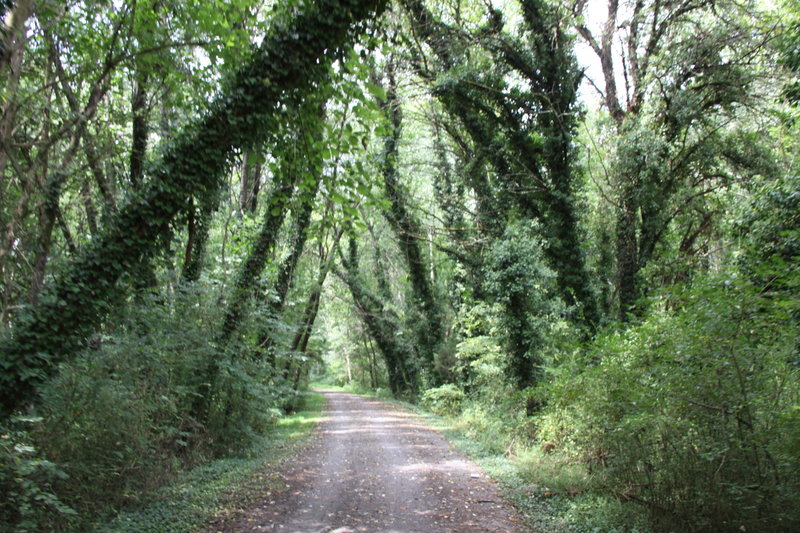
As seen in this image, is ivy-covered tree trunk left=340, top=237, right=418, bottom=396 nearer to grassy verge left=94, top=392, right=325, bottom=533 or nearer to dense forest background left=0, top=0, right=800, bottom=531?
dense forest background left=0, top=0, right=800, bottom=531

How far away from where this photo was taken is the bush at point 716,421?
13.8 feet

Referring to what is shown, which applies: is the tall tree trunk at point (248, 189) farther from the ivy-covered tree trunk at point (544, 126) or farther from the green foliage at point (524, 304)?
the green foliage at point (524, 304)

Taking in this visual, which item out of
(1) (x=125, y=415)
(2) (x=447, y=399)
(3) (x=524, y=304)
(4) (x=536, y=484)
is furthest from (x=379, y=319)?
(1) (x=125, y=415)

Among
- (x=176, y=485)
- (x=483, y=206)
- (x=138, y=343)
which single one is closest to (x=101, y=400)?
(x=138, y=343)

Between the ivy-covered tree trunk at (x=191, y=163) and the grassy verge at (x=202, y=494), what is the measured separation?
6.88 feet

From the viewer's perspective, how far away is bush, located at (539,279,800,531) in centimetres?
421

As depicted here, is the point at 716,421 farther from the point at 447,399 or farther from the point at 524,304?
the point at 447,399

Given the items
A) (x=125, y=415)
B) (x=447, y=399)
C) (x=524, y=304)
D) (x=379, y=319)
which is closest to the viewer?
(x=125, y=415)

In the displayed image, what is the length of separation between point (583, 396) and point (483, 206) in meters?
9.72

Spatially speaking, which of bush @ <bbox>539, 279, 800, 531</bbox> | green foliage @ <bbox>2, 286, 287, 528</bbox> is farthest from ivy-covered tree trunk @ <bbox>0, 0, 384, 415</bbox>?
bush @ <bbox>539, 279, 800, 531</bbox>

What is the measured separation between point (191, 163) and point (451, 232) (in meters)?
13.7

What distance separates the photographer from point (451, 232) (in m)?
18.0

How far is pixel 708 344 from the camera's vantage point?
479cm

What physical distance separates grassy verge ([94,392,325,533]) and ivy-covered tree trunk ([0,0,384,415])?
2097mm
